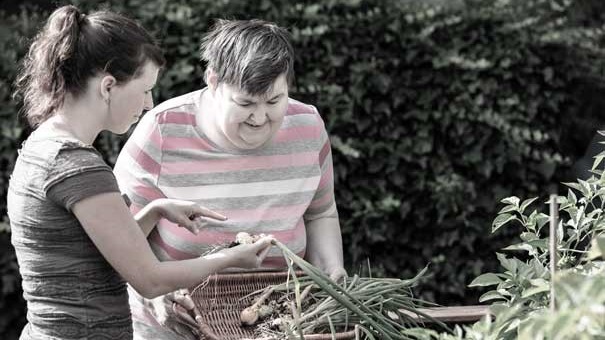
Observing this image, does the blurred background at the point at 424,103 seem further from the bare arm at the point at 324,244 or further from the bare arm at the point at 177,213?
the bare arm at the point at 177,213

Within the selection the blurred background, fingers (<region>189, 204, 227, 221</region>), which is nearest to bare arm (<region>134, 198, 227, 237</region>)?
fingers (<region>189, 204, 227, 221</region>)

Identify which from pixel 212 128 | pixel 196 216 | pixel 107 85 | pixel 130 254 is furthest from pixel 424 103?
pixel 130 254

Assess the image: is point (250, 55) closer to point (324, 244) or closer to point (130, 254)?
point (324, 244)

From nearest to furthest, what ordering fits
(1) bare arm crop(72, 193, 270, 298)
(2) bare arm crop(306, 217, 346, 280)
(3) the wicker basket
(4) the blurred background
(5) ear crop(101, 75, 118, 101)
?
(1) bare arm crop(72, 193, 270, 298)
(5) ear crop(101, 75, 118, 101)
(3) the wicker basket
(2) bare arm crop(306, 217, 346, 280)
(4) the blurred background

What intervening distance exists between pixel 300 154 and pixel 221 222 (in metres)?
0.30

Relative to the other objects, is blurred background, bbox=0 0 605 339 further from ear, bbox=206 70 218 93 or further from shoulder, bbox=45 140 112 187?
shoulder, bbox=45 140 112 187

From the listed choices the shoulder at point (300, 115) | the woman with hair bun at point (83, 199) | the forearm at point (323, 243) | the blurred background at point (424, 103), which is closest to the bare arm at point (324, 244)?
the forearm at point (323, 243)

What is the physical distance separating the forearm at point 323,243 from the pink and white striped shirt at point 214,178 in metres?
0.07

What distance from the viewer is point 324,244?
9.19ft

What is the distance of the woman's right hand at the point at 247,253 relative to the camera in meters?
2.22

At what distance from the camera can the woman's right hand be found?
222 cm

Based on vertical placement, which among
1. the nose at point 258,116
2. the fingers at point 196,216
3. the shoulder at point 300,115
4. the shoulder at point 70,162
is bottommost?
the fingers at point 196,216

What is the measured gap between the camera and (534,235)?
2.14 metres

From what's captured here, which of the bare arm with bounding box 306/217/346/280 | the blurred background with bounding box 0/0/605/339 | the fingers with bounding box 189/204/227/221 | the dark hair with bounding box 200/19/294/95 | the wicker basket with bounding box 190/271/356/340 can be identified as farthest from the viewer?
the blurred background with bounding box 0/0/605/339
